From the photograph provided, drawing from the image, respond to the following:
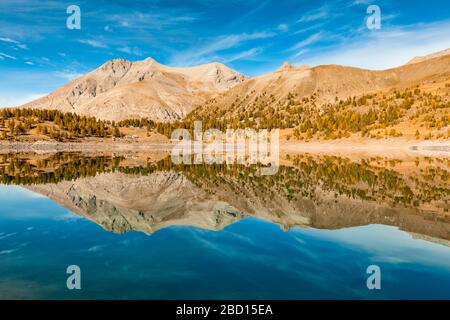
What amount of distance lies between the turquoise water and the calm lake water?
5 cm

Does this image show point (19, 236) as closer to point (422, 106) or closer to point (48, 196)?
point (48, 196)

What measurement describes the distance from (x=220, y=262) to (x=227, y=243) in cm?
319

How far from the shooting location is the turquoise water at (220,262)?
11797mm

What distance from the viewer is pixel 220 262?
14.9 m

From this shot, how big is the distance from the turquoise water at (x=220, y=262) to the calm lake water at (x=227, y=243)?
0.17ft

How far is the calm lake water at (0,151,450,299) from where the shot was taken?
39.8 feet

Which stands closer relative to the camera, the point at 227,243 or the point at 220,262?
the point at 220,262

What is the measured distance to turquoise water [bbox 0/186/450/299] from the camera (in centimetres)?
1180

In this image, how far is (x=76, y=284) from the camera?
12.3 meters

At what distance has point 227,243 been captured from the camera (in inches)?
710

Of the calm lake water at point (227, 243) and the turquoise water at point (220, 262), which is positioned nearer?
the turquoise water at point (220, 262)

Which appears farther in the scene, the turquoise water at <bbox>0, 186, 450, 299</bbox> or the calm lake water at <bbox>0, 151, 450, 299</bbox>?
the calm lake water at <bbox>0, 151, 450, 299</bbox>

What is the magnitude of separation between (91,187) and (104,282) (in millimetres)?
27450

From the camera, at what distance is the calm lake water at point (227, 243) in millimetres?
12141
